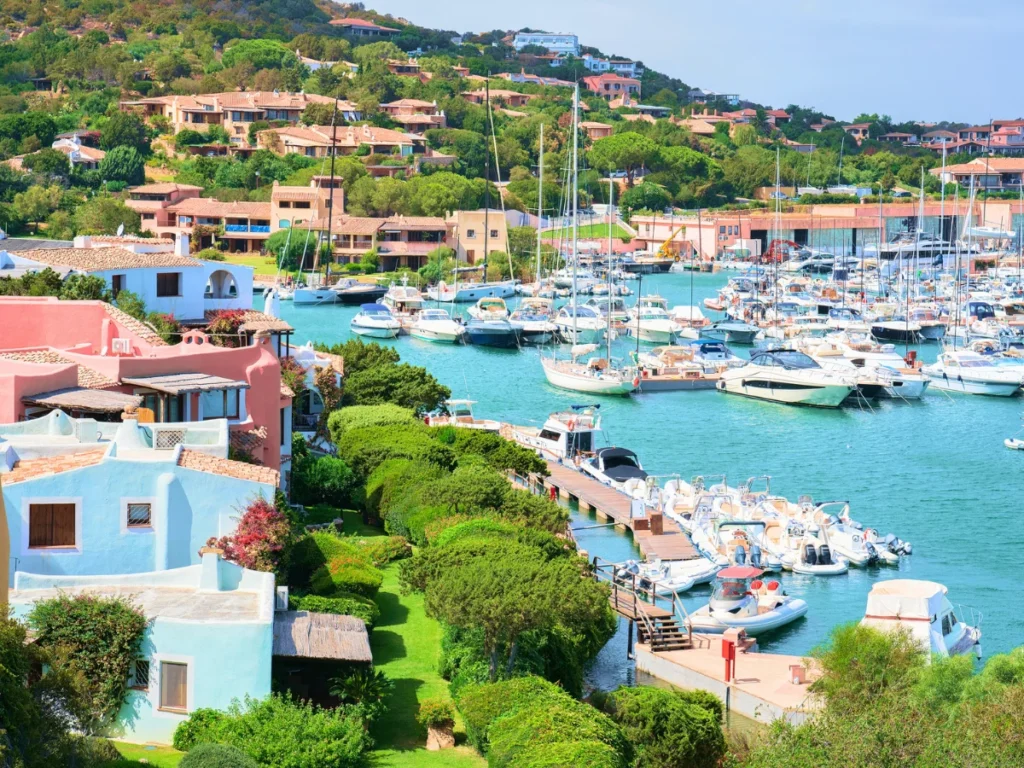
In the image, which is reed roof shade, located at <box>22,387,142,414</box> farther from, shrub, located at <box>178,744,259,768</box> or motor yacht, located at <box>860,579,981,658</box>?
motor yacht, located at <box>860,579,981,658</box>

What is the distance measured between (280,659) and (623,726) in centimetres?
470

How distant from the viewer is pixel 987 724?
19.6 metres

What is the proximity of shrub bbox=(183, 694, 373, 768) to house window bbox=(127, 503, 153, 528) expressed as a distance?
411 cm

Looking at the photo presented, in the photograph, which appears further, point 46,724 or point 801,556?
point 801,556

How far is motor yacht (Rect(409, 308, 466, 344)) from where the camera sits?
259 feet

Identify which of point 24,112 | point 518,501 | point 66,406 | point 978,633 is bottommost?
point 978,633

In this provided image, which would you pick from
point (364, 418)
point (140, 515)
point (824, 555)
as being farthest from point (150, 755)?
point (364, 418)

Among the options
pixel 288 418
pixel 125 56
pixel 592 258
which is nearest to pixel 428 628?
pixel 288 418

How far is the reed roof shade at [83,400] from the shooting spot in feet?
88.6

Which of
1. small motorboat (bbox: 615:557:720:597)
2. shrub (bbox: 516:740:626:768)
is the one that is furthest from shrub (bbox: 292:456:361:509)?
shrub (bbox: 516:740:626:768)

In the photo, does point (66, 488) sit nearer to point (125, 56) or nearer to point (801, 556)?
point (801, 556)

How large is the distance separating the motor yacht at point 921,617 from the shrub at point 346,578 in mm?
8500

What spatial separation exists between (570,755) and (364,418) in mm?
22917

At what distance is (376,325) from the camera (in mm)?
80312
